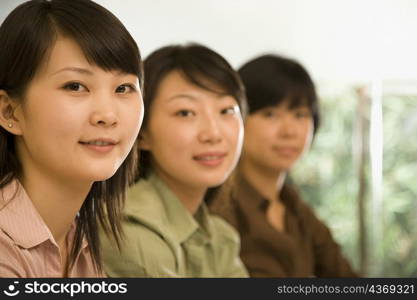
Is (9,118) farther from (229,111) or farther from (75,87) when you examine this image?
(229,111)

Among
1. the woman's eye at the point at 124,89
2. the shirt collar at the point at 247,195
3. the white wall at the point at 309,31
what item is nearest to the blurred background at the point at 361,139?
the white wall at the point at 309,31

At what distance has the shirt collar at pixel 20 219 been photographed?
74cm

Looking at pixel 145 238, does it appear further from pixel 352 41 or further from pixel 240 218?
pixel 352 41

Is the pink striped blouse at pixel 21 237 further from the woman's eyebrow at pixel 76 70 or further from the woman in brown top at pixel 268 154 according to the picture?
the woman in brown top at pixel 268 154

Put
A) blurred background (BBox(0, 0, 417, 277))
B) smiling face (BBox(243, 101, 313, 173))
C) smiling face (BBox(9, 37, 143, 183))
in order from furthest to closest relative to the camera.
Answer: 1. blurred background (BBox(0, 0, 417, 277))
2. smiling face (BBox(243, 101, 313, 173))
3. smiling face (BBox(9, 37, 143, 183))

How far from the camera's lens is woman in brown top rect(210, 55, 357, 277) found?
131 centimetres

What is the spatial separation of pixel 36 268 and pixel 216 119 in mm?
380

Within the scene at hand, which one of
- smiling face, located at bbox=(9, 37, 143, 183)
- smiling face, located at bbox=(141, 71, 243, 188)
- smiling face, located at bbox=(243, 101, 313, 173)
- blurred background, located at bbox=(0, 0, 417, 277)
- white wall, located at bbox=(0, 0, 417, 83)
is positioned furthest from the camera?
blurred background, located at bbox=(0, 0, 417, 277)

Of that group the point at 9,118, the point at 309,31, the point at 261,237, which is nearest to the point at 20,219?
the point at 9,118

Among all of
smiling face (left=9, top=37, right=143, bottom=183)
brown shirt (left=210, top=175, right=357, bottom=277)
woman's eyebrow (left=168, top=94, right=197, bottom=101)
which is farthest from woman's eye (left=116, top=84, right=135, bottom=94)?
brown shirt (left=210, top=175, right=357, bottom=277)

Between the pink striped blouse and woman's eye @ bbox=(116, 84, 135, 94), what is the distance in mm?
171

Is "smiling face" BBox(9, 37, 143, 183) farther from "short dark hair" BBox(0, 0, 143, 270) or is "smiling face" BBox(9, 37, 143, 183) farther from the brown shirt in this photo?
the brown shirt

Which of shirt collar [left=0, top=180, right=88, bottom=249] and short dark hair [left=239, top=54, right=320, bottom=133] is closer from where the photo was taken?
shirt collar [left=0, top=180, right=88, bottom=249]

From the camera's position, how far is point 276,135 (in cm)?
130
